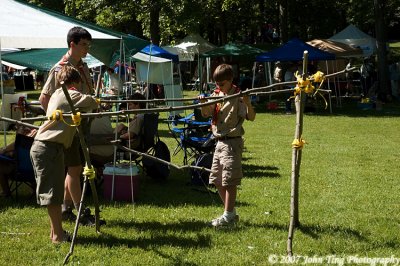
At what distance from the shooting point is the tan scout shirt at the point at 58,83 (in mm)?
5867

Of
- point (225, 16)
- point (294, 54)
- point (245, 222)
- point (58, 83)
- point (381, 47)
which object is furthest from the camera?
point (225, 16)

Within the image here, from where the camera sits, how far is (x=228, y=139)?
6008mm

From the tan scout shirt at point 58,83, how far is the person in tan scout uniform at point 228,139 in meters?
1.24

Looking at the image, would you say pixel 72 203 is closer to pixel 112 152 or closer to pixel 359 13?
pixel 112 152

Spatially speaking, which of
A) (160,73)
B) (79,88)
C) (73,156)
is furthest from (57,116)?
(160,73)

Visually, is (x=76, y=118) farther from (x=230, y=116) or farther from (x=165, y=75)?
(x=165, y=75)

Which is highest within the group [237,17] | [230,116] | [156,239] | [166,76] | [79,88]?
[237,17]

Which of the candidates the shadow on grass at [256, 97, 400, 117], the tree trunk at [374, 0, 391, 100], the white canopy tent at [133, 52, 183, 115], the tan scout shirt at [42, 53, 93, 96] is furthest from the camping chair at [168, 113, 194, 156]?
the tree trunk at [374, 0, 391, 100]

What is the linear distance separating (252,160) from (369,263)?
5.82 m

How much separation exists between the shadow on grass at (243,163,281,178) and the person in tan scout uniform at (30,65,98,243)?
4227 millimetres

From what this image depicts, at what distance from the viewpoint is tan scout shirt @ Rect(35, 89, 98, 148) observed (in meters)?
5.25

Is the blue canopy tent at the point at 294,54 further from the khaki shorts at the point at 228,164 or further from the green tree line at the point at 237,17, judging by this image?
the khaki shorts at the point at 228,164

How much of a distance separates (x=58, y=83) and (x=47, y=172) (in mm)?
899

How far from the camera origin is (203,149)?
8.98m
